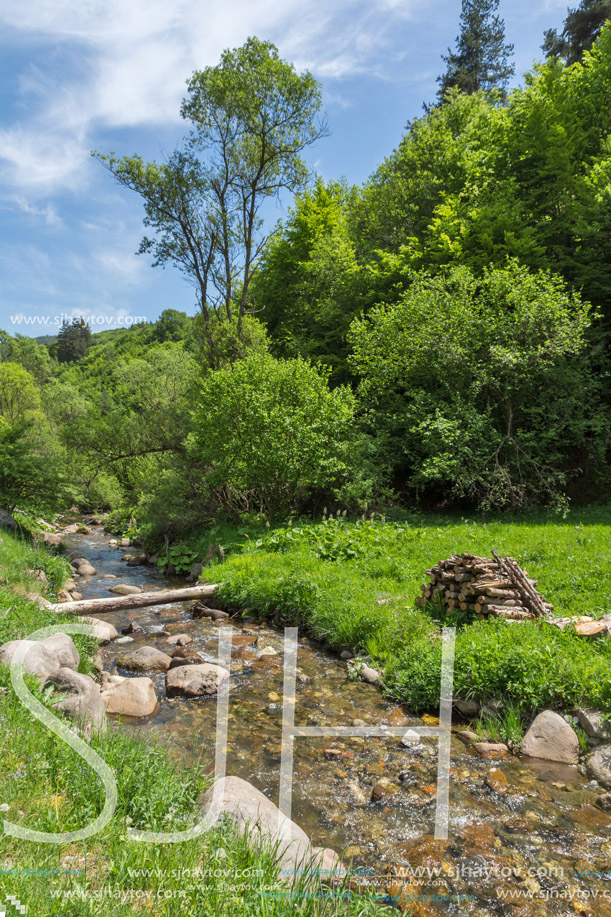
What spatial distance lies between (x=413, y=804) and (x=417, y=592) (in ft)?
15.2

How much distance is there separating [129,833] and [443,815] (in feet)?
8.91

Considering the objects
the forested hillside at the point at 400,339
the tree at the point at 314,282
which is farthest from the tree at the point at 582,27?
the tree at the point at 314,282

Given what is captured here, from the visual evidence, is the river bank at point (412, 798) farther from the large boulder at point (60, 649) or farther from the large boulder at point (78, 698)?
the large boulder at point (60, 649)

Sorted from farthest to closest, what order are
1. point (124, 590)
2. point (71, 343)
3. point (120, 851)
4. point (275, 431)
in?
point (71, 343), point (275, 431), point (124, 590), point (120, 851)

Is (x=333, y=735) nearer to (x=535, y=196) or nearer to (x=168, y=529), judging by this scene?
(x=168, y=529)

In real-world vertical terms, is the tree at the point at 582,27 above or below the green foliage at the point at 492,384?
above

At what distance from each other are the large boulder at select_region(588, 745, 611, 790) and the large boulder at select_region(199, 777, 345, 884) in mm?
2756

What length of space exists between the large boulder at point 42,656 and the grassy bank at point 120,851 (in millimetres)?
759

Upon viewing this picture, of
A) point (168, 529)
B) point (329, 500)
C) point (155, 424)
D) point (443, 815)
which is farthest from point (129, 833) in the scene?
point (155, 424)

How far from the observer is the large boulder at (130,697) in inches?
239

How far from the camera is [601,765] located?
4.81 metres

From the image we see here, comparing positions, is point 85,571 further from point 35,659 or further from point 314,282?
point 314,282

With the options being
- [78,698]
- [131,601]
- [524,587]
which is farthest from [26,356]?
[524,587]

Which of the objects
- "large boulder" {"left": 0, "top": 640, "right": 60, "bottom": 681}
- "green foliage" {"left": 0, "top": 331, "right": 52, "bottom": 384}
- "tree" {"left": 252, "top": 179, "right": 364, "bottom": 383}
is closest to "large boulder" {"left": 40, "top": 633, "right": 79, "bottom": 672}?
"large boulder" {"left": 0, "top": 640, "right": 60, "bottom": 681}
